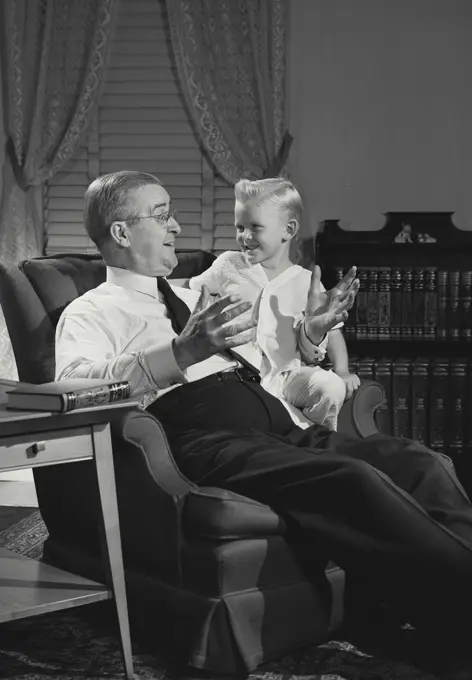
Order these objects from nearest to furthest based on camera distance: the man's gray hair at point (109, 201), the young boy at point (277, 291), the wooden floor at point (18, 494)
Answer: the man's gray hair at point (109, 201), the young boy at point (277, 291), the wooden floor at point (18, 494)

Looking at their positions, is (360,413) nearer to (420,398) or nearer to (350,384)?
(350,384)

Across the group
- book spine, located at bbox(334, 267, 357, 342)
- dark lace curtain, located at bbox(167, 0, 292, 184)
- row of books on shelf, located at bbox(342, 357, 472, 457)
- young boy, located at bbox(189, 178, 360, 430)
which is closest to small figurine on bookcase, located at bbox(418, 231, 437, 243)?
book spine, located at bbox(334, 267, 357, 342)

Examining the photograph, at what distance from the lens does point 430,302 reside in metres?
4.91

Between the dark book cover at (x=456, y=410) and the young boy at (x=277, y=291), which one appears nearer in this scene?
the young boy at (x=277, y=291)

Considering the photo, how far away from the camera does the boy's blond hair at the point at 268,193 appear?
2.87 metres

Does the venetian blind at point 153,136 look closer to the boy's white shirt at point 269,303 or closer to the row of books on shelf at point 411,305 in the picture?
the row of books on shelf at point 411,305

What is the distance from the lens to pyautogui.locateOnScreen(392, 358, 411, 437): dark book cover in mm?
4910

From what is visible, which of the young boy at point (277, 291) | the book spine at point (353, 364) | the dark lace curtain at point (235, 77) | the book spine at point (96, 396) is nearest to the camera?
the book spine at point (96, 396)

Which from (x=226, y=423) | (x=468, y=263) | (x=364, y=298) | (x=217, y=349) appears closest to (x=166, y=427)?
(x=226, y=423)

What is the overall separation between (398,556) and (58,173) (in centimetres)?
373

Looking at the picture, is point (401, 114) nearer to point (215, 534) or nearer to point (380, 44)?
point (380, 44)

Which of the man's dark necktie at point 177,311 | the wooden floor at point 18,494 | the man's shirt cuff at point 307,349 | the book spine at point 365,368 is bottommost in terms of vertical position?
the wooden floor at point 18,494

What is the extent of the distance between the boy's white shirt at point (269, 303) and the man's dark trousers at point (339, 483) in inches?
8.3

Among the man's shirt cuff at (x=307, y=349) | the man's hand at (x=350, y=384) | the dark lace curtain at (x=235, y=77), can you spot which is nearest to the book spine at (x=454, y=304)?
the dark lace curtain at (x=235, y=77)
